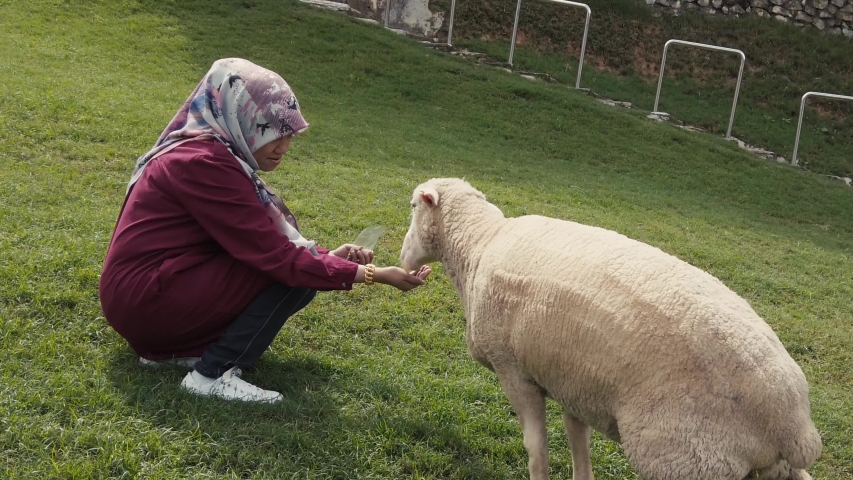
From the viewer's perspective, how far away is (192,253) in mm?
3393

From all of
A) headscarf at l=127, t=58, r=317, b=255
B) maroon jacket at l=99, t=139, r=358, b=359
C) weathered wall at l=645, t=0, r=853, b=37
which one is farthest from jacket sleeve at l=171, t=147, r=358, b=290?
weathered wall at l=645, t=0, r=853, b=37

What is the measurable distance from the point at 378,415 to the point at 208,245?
3.65ft

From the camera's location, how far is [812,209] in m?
11.7

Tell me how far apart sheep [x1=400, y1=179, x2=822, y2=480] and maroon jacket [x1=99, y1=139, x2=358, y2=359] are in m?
0.83

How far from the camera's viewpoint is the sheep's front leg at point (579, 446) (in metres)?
3.32

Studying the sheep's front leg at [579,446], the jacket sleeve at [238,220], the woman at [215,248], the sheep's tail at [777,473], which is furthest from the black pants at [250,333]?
the sheep's tail at [777,473]

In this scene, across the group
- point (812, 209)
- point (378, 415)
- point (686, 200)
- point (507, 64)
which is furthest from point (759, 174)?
point (378, 415)

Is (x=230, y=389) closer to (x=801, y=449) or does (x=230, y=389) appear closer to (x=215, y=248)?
(x=215, y=248)

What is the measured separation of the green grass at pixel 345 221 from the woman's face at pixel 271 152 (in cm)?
104

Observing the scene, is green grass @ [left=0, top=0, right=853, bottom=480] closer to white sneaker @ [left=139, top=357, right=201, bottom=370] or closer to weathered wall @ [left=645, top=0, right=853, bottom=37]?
white sneaker @ [left=139, top=357, right=201, bottom=370]

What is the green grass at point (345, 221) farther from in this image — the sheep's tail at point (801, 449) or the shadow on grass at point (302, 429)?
the sheep's tail at point (801, 449)

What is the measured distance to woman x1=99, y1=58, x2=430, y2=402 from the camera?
10.9ft

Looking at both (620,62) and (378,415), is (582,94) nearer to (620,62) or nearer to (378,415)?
(620,62)

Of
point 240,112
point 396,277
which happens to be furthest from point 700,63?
point 240,112
